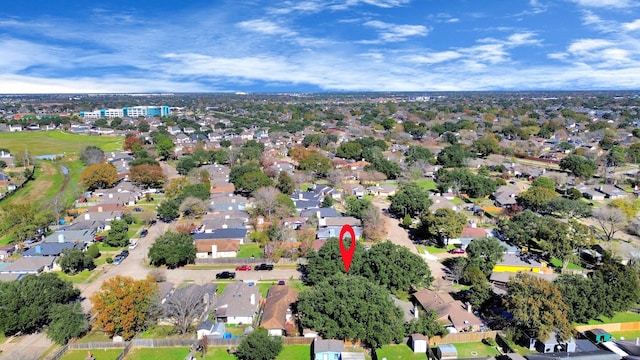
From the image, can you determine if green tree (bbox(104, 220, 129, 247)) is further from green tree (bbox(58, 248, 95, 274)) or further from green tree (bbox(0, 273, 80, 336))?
green tree (bbox(0, 273, 80, 336))

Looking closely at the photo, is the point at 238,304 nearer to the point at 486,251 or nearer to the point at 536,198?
the point at 486,251

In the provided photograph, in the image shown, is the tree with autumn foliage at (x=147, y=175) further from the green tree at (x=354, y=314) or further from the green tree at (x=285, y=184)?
the green tree at (x=354, y=314)

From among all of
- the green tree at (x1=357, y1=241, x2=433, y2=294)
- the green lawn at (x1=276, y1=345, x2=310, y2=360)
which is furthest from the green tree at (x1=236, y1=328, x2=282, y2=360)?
the green tree at (x1=357, y1=241, x2=433, y2=294)

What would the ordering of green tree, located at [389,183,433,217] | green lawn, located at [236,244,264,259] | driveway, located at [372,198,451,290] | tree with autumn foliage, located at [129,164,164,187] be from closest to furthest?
1. driveway, located at [372,198,451,290]
2. green lawn, located at [236,244,264,259]
3. green tree, located at [389,183,433,217]
4. tree with autumn foliage, located at [129,164,164,187]

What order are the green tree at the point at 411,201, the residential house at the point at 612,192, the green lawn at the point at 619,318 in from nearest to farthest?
1. the green lawn at the point at 619,318
2. the green tree at the point at 411,201
3. the residential house at the point at 612,192

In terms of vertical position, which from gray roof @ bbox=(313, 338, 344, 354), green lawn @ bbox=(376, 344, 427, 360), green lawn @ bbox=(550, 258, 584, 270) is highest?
gray roof @ bbox=(313, 338, 344, 354)

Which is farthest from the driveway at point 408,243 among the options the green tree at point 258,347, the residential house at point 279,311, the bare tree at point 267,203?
the green tree at point 258,347

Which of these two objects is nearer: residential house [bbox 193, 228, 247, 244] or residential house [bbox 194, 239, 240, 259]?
residential house [bbox 194, 239, 240, 259]
